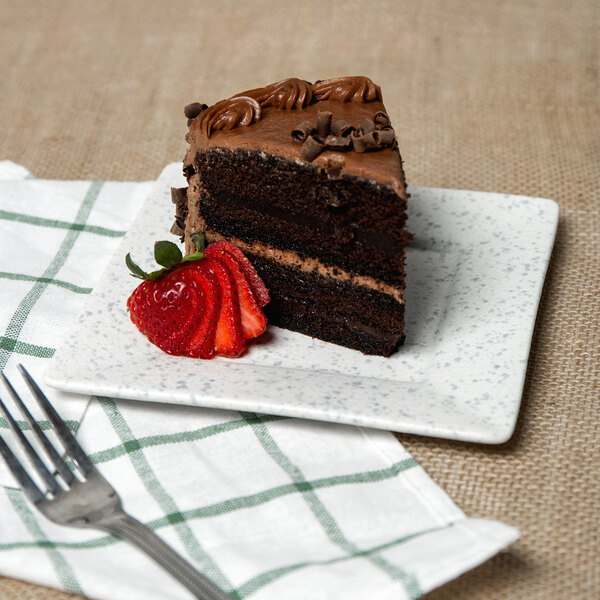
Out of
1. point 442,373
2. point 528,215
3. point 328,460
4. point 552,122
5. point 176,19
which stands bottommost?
point 328,460

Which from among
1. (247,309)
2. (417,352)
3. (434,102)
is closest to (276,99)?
(247,309)

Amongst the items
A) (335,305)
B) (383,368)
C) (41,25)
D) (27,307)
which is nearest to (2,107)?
(41,25)

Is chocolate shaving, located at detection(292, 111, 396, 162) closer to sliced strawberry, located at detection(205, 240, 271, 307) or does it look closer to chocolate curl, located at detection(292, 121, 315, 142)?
chocolate curl, located at detection(292, 121, 315, 142)

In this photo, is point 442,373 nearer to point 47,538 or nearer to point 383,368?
point 383,368

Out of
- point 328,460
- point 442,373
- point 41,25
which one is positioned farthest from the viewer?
point 41,25

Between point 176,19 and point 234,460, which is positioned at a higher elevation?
point 176,19

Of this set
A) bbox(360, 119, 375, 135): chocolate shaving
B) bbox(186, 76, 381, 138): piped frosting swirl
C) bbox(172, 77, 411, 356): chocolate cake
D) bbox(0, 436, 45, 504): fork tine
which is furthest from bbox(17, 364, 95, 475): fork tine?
bbox(360, 119, 375, 135): chocolate shaving

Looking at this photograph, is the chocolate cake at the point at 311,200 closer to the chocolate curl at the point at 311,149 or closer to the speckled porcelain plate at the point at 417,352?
the chocolate curl at the point at 311,149
